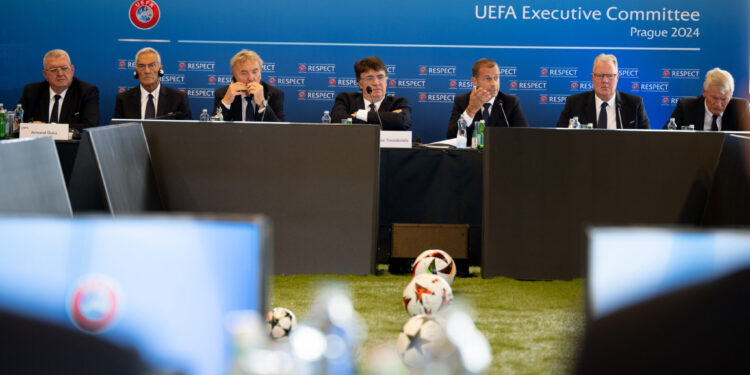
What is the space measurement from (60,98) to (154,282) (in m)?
6.36

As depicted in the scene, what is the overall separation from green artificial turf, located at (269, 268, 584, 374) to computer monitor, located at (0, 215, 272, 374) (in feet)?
6.41

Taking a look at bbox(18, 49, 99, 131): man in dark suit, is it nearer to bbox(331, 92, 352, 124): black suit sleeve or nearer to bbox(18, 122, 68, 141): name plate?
bbox(18, 122, 68, 141): name plate

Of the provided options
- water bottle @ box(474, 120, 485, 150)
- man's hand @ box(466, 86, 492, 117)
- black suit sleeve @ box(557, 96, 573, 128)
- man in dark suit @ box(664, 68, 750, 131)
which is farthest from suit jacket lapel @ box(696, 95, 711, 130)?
water bottle @ box(474, 120, 485, 150)

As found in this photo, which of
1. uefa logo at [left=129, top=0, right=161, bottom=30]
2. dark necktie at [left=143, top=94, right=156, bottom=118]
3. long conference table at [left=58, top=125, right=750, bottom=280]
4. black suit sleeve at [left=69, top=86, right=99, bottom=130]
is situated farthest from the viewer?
uefa logo at [left=129, top=0, right=161, bottom=30]

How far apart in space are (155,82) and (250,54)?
86cm

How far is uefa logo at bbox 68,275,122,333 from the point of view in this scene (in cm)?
131

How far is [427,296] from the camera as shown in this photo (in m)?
3.81

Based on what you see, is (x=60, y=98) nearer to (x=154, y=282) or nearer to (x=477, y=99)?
(x=477, y=99)

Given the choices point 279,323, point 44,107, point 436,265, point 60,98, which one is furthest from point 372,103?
point 279,323

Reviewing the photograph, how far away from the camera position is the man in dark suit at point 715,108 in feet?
21.3

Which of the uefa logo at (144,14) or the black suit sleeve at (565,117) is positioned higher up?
the uefa logo at (144,14)

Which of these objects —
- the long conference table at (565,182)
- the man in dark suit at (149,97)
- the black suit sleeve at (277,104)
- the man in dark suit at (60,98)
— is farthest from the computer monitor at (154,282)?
the man in dark suit at (60,98)

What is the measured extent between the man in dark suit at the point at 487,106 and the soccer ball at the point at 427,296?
2.72 metres

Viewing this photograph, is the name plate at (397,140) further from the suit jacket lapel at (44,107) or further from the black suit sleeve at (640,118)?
the suit jacket lapel at (44,107)
